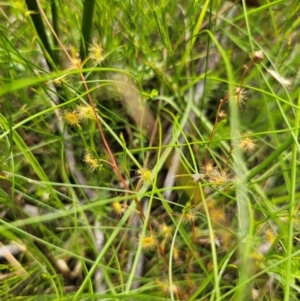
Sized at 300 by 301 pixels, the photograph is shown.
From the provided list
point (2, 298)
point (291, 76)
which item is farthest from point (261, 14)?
point (2, 298)

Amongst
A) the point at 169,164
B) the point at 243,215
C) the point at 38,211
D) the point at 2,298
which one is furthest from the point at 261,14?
the point at 2,298

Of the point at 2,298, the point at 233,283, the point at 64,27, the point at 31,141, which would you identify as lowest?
the point at 233,283

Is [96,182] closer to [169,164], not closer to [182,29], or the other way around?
[169,164]

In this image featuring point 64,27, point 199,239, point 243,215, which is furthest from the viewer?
point 64,27

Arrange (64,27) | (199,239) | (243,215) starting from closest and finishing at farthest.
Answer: (243,215) → (199,239) → (64,27)

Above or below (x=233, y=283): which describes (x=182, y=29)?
above

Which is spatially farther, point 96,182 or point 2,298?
point 96,182
